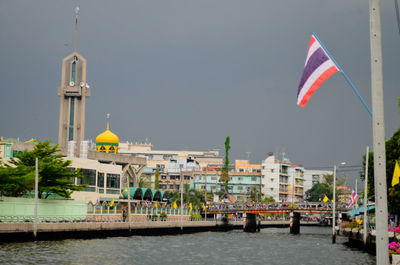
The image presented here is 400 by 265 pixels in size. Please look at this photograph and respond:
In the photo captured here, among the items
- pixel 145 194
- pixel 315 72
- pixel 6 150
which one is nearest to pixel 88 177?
pixel 6 150

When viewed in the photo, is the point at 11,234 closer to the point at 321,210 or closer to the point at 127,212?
the point at 127,212

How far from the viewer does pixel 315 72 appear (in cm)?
2067

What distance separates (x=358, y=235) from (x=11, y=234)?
36.1 m

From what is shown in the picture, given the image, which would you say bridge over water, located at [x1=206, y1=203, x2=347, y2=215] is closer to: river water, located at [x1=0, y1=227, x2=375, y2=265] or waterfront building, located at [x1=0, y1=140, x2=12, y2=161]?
waterfront building, located at [x1=0, y1=140, x2=12, y2=161]

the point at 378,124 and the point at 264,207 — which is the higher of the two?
the point at 378,124

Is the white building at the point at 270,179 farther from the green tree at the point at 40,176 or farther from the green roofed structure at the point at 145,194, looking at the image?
the green tree at the point at 40,176

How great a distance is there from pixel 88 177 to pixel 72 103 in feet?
89.0

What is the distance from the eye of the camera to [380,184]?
13.2 m

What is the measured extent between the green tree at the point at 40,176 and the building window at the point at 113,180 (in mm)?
25507

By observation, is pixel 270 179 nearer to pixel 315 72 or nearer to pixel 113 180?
pixel 113 180

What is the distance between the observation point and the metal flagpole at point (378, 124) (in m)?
13.3

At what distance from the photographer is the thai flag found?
67.0 feet

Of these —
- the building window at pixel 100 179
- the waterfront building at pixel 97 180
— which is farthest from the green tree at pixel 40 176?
the building window at pixel 100 179

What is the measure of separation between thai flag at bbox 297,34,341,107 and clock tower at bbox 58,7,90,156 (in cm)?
10192
